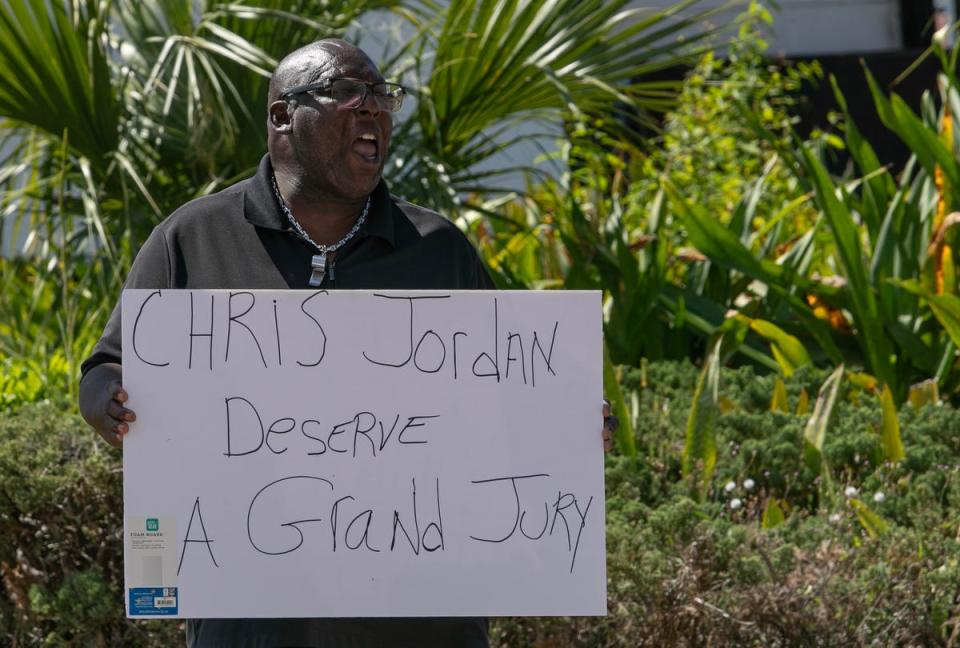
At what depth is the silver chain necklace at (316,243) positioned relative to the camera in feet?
8.70

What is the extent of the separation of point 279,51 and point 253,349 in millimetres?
3186

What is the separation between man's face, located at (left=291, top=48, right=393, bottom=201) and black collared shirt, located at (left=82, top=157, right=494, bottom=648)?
109 mm

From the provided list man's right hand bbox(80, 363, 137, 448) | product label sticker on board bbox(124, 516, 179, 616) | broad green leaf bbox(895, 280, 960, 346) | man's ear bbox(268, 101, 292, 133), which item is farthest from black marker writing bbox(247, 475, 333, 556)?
broad green leaf bbox(895, 280, 960, 346)

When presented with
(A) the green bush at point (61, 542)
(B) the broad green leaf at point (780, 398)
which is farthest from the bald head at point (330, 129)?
(B) the broad green leaf at point (780, 398)

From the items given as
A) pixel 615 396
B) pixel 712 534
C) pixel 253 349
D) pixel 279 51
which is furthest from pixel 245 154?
pixel 253 349

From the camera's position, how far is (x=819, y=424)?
4.48 metres

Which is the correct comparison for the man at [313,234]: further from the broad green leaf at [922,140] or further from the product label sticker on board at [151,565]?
the broad green leaf at [922,140]

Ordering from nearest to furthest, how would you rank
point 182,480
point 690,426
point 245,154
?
point 182,480
point 690,426
point 245,154

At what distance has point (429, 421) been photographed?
2.57m

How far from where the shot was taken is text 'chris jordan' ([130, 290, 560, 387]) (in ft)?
8.37

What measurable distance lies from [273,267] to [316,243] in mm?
92

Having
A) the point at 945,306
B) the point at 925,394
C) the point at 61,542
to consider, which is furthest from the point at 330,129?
the point at 925,394

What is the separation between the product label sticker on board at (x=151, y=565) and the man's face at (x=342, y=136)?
2.20 feet

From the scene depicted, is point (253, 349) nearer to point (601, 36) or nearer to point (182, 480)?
point (182, 480)
